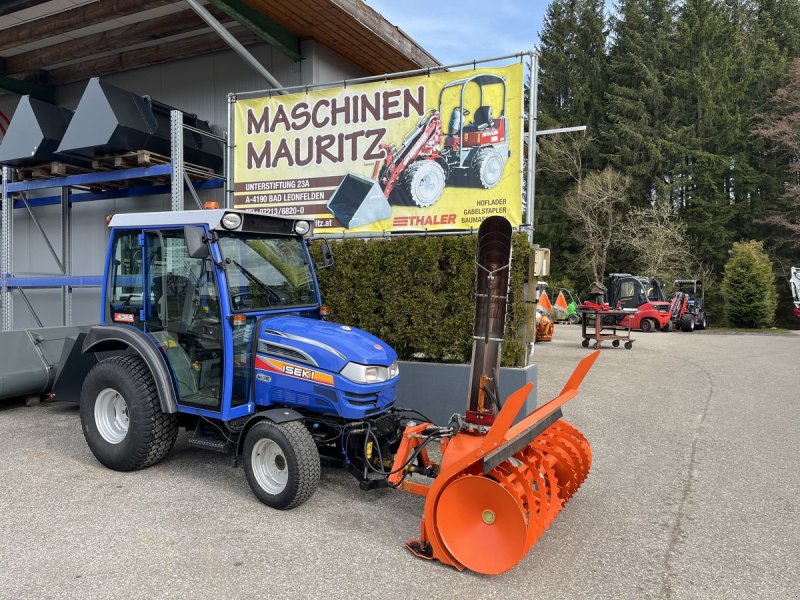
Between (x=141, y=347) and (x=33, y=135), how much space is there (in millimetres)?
6250


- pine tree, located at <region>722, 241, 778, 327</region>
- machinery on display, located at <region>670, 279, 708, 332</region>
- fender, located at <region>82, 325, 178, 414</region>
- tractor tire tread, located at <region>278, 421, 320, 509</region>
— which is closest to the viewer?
tractor tire tread, located at <region>278, 421, 320, 509</region>

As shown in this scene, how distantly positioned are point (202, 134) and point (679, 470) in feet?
24.8

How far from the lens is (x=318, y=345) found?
13.9ft

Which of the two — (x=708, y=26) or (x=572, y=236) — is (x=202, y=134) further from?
(x=708, y=26)

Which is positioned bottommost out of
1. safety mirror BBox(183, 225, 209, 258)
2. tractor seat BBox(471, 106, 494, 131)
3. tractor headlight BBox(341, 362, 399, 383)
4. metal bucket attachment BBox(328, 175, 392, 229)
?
tractor headlight BBox(341, 362, 399, 383)

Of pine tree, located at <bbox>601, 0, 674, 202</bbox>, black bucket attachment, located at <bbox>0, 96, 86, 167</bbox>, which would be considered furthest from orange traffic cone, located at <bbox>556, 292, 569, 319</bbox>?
black bucket attachment, located at <bbox>0, 96, 86, 167</bbox>

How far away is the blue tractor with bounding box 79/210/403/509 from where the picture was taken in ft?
13.6

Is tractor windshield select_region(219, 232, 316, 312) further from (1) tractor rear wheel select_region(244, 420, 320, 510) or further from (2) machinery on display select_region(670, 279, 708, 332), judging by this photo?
(2) machinery on display select_region(670, 279, 708, 332)

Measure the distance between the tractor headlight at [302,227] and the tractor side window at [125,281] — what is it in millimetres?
1309

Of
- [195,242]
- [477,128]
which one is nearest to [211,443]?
[195,242]

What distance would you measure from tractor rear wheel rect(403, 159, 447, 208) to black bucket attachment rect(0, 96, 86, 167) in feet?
17.0

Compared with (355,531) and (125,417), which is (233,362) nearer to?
(125,417)

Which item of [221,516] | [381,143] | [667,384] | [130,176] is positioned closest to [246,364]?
[221,516]

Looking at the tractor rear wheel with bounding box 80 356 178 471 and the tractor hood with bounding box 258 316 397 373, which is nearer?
the tractor hood with bounding box 258 316 397 373
